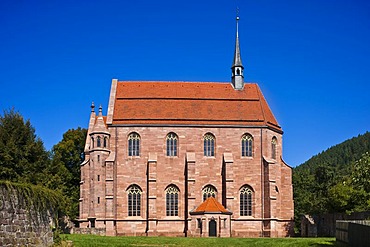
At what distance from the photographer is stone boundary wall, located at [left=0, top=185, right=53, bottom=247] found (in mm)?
17891

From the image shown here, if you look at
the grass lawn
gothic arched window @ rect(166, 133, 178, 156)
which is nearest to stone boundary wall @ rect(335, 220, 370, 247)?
the grass lawn

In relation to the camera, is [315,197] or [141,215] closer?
[141,215]

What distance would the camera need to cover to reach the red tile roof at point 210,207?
56772 millimetres

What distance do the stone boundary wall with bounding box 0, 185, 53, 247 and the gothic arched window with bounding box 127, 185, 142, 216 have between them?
126ft

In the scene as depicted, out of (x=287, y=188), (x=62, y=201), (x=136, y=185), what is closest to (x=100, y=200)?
(x=136, y=185)

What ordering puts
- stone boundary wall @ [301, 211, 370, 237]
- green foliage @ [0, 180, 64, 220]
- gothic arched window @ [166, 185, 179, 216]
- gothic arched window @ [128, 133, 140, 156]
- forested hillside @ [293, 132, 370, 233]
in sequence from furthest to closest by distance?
gothic arched window @ [128, 133, 140, 156]
gothic arched window @ [166, 185, 179, 216]
stone boundary wall @ [301, 211, 370, 237]
forested hillside @ [293, 132, 370, 233]
green foliage @ [0, 180, 64, 220]

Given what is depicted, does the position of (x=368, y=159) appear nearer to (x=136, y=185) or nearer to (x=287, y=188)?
(x=287, y=188)

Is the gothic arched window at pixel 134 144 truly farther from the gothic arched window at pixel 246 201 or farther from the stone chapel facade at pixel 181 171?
the gothic arched window at pixel 246 201

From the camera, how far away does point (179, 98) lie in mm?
64312

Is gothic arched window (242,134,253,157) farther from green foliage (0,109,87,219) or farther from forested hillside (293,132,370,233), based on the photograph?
green foliage (0,109,87,219)

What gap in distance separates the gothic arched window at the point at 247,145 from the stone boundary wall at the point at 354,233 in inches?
1172

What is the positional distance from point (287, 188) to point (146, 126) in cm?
1738

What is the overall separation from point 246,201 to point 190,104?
41.3 ft

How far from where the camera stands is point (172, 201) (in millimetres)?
60125
